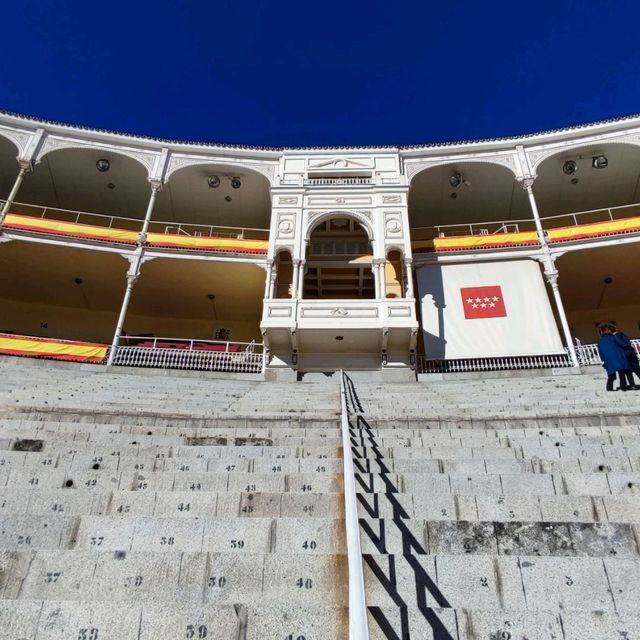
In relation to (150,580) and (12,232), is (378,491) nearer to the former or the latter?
(150,580)

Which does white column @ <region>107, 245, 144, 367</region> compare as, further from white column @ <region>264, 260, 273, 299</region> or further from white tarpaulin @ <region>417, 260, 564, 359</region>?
white tarpaulin @ <region>417, 260, 564, 359</region>

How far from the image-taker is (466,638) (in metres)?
2.21

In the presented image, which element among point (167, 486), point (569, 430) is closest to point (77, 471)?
point (167, 486)

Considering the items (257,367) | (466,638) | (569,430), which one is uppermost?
(257,367)

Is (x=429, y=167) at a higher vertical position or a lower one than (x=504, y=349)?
higher

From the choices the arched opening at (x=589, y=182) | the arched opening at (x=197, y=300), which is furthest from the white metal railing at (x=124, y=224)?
the arched opening at (x=589, y=182)

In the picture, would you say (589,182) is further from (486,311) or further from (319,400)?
(319,400)

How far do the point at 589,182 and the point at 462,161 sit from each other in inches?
254

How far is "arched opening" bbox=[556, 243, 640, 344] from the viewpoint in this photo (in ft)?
60.8

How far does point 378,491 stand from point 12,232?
62.4 ft

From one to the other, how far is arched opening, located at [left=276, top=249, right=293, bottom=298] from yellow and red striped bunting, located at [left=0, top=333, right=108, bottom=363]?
24.5 ft

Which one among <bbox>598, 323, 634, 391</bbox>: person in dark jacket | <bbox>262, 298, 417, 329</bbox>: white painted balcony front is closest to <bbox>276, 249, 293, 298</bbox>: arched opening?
<bbox>262, 298, 417, 329</bbox>: white painted balcony front

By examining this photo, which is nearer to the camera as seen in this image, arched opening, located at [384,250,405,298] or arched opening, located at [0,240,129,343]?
arched opening, located at [384,250,405,298]

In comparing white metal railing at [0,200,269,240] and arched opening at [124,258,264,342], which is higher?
white metal railing at [0,200,269,240]
